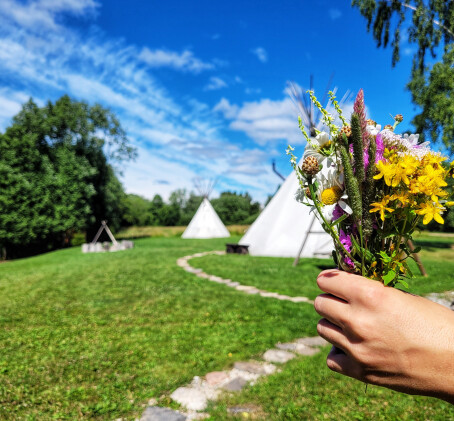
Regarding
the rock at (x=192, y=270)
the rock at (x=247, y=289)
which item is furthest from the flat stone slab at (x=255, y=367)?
the rock at (x=192, y=270)

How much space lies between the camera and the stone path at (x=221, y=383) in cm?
290

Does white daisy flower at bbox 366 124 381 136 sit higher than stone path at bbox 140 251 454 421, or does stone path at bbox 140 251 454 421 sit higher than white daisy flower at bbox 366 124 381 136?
white daisy flower at bbox 366 124 381 136

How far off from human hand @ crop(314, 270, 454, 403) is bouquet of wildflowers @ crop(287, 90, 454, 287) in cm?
18

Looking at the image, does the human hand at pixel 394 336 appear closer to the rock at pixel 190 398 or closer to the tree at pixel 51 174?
the rock at pixel 190 398

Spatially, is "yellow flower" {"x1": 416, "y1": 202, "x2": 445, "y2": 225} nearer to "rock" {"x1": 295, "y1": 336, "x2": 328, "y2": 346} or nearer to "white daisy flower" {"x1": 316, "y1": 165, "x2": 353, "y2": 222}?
"white daisy flower" {"x1": 316, "y1": 165, "x2": 353, "y2": 222}

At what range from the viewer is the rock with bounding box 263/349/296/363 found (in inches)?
153

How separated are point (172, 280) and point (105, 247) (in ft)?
35.1

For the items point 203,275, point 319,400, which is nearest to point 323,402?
point 319,400

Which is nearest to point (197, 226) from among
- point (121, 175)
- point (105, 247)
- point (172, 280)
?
point (121, 175)

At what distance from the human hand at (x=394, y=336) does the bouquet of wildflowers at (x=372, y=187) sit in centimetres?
18

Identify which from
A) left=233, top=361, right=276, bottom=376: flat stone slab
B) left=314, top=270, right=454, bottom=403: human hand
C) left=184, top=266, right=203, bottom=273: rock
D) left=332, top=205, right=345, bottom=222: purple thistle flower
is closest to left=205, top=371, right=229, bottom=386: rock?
left=233, top=361, right=276, bottom=376: flat stone slab

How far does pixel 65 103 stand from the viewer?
21.0m

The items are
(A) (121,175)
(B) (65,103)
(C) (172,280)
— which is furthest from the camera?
(A) (121,175)

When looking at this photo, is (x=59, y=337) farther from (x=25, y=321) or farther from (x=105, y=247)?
(x=105, y=247)
